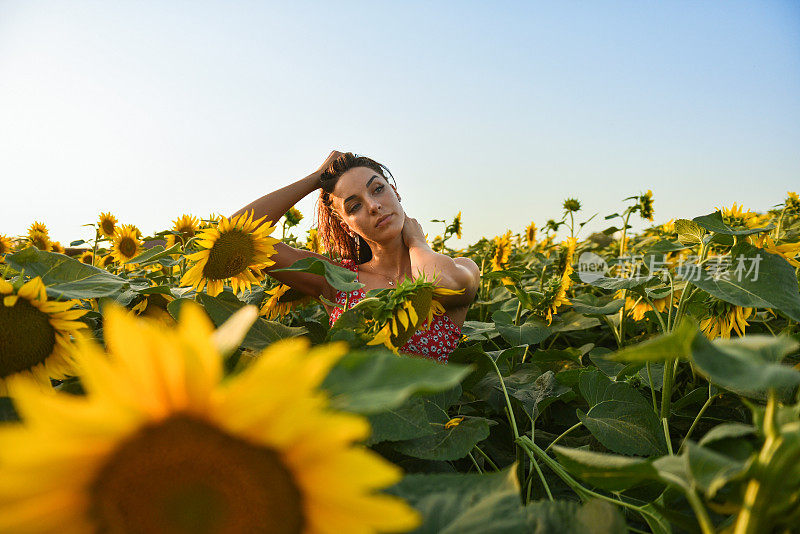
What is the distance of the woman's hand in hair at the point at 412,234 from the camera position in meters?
2.09

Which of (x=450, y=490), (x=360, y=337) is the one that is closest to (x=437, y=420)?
(x=360, y=337)

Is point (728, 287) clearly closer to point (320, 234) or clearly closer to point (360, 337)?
point (360, 337)

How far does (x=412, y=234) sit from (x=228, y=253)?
1102mm

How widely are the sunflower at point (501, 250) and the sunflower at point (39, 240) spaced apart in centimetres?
244

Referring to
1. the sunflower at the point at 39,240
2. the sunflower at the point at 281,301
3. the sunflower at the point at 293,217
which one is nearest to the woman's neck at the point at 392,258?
the sunflower at the point at 293,217

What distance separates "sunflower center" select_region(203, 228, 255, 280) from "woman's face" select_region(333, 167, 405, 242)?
0.89 metres

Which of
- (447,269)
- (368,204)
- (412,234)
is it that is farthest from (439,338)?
(368,204)

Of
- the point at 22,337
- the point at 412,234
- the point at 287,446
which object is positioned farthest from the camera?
the point at 412,234

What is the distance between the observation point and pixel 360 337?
0.77 m

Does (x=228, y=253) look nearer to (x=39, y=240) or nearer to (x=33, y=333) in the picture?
(x=33, y=333)

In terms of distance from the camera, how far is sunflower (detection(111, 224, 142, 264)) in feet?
7.63

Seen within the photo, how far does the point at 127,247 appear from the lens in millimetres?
2383

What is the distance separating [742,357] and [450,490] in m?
0.25

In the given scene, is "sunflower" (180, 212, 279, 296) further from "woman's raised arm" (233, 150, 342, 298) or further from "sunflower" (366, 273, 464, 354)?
"woman's raised arm" (233, 150, 342, 298)
